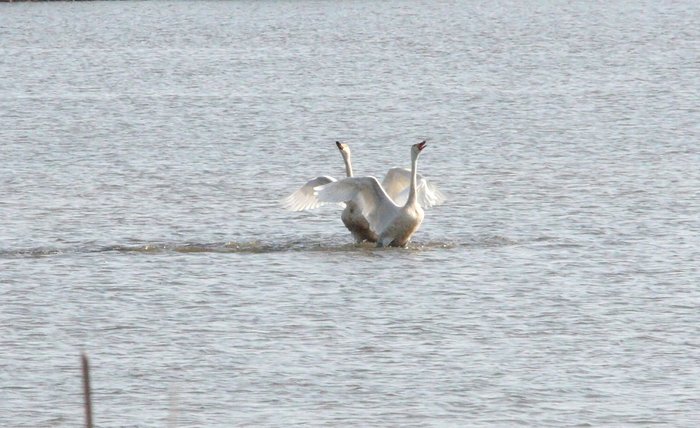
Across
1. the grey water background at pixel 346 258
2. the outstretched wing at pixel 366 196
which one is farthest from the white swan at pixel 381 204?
the grey water background at pixel 346 258

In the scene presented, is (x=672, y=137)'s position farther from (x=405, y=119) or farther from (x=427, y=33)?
(x=427, y=33)

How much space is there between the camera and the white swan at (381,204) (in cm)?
1366

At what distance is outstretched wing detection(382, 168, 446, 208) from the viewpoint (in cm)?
1459

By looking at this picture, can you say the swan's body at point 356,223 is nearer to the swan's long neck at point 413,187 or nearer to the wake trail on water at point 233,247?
the wake trail on water at point 233,247

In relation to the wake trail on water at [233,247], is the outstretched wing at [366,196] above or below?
above

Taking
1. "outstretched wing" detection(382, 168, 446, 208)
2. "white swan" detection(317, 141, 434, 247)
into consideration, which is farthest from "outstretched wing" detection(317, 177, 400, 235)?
"outstretched wing" detection(382, 168, 446, 208)

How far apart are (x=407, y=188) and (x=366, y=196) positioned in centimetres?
90

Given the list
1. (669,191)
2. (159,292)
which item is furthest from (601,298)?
(669,191)

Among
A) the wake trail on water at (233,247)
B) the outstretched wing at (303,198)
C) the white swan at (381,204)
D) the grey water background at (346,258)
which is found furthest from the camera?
the outstretched wing at (303,198)

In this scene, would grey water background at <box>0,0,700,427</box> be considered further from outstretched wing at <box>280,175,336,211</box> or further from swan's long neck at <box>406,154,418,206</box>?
swan's long neck at <box>406,154,418,206</box>

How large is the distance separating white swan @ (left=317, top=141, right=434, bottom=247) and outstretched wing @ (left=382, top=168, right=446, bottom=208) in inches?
23.1

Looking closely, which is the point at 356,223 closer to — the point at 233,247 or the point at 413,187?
the point at 413,187

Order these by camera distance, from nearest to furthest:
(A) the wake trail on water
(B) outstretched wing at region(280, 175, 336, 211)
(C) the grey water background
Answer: (C) the grey water background
(A) the wake trail on water
(B) outstretched wing at region(280, 175, 336, 211)

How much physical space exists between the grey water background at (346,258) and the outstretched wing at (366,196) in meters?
0.32
